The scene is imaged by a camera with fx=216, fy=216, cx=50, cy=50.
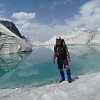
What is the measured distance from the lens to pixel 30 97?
10391 millimetres

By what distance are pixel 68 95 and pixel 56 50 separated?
436 centimetres

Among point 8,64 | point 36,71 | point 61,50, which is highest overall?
point 61,50

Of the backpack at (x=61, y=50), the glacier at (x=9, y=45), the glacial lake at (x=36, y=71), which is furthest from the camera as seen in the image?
the glacier at (x=9, y=45)

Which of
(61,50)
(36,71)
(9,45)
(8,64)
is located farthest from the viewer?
(9,45)

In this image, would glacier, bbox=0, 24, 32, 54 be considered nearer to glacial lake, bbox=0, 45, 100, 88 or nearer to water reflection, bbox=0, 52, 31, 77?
water reflection, bbox=0, 52, 31, 77

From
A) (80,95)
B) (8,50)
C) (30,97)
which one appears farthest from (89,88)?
(8,50)

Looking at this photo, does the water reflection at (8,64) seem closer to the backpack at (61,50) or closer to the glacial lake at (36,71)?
the glacial lake at (36,71)

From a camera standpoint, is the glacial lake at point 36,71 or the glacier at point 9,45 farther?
the glacier at point 9,45

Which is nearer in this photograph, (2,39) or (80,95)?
(80,95)

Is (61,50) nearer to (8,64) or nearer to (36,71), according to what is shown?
(36,71)

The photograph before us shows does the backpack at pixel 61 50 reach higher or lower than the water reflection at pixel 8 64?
higher

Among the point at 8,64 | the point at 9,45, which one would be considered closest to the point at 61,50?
the point at 8,64

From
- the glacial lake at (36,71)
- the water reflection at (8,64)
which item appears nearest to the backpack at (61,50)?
the glacial lake at (36,71)

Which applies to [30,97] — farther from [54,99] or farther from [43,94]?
[54,99]
